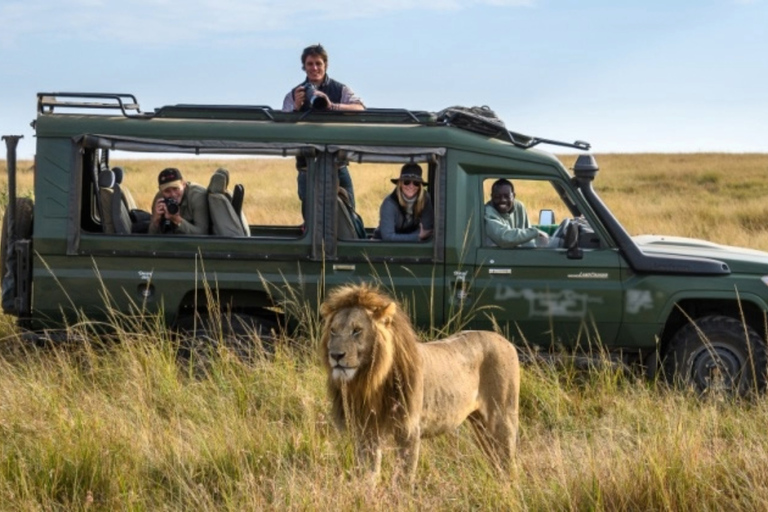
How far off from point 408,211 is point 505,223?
0.69m

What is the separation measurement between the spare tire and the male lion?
11.6ft

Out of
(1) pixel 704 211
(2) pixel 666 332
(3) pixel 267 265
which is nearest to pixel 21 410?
(3) pixel 267 265

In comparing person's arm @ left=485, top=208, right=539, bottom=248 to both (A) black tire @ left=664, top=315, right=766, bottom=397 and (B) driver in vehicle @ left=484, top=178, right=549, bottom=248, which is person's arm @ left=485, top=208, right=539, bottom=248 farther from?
(A) black tire @ left=664, top=315, right=766, bottom=397

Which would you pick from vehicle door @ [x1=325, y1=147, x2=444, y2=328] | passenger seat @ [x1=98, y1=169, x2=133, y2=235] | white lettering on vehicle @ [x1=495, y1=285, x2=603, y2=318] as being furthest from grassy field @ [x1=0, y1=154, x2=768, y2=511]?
passenger seat @ [x1=98, y1=169, x2=133, y2=235]

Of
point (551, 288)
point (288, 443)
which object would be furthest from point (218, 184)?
point (288, 443)

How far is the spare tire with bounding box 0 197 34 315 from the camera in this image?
873 cm

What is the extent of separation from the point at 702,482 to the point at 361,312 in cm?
171

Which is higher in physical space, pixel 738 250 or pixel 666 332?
pixel 738 250

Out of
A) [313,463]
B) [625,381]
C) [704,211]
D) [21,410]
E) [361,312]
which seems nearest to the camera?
[361,312]

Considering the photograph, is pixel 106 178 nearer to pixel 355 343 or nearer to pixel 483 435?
pixel 483 435

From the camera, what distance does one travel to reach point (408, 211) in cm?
891

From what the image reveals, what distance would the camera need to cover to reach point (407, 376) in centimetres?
589

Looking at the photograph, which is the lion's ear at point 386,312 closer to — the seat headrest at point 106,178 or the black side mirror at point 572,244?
the black side mirror at point 572,244

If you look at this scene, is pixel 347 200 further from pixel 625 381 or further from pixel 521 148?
pixel 625 381
